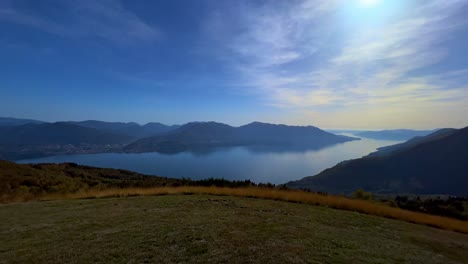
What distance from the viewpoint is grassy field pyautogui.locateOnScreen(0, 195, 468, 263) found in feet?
18.4

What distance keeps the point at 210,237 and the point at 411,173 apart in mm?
209226

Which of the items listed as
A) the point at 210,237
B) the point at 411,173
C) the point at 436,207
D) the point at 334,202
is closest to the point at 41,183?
the point at 334,202

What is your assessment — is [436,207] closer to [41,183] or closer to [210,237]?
[210,237]

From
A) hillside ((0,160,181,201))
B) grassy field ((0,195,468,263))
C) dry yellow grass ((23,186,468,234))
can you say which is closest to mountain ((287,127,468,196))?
hillside ((0,160,181,201))

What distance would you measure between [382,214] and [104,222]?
11.1 meters

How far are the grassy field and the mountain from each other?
5480 inches

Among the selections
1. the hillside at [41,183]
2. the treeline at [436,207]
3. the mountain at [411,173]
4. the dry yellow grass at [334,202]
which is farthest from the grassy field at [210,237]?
the mountain at [411,173]

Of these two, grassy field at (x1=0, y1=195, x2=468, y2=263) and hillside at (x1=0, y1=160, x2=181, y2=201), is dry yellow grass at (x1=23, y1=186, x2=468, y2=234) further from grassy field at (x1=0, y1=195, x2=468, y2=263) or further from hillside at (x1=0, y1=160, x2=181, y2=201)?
hillside at (x1=0, y1=160, x2=181, y2=201)

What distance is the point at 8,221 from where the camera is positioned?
359 inches

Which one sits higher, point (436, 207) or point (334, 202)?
point (334, 202)

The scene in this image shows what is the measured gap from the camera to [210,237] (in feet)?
21.7

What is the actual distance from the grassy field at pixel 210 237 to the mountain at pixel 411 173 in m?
139

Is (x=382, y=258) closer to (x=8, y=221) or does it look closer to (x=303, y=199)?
(x=303, y=199)

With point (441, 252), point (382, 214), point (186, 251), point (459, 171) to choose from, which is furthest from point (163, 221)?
point (459, 171)
